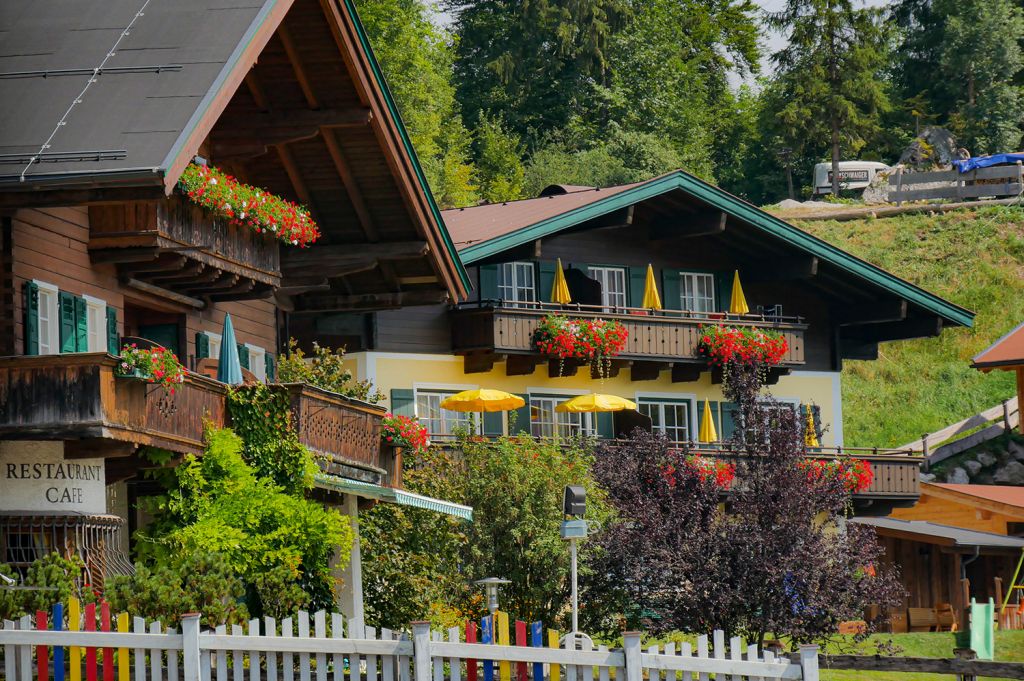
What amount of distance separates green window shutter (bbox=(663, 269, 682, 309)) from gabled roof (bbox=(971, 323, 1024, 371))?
1004cm

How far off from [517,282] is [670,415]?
4.62 meters

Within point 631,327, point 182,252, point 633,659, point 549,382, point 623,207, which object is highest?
point 623,207

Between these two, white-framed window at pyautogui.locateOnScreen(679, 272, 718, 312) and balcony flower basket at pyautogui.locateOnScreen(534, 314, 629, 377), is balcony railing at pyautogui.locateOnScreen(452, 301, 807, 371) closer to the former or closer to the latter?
balcony flower basket at pyautogui.locateOnScreen(534, 314, 629, 377)

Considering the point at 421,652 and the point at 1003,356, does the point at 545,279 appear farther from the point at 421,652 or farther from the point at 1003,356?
the point at 421,652

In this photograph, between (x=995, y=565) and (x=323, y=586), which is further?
(x=995, y=565)

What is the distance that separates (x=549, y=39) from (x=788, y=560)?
55939 millimetres

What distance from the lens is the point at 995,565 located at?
1674 inches

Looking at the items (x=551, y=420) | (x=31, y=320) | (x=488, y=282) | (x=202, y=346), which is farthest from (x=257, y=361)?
(x=551, y=420)

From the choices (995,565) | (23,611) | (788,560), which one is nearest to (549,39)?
(995,565)

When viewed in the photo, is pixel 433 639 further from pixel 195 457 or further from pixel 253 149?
pixel 253 149

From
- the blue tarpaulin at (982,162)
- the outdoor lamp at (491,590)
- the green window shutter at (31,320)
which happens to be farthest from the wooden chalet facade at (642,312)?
the blue tarpaulin at (982,162)

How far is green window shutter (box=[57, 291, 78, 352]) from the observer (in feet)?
75.6

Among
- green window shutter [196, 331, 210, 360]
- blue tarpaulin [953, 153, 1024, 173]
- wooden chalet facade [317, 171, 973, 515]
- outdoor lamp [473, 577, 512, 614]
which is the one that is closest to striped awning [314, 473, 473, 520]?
outdoor lamp [473, 577, 512, 614]

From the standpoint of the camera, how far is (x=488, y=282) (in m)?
37.5
